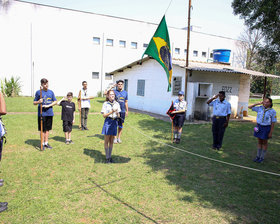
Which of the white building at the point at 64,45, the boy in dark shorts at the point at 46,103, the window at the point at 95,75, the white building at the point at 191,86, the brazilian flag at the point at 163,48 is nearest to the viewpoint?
the brazilian flag at the point at 163,48

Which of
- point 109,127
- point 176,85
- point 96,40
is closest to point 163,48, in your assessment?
point 109,127

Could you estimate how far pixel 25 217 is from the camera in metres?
3.55

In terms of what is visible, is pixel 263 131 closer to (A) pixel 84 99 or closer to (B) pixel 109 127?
(B) pixel 109 127

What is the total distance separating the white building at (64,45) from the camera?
78.2 ft

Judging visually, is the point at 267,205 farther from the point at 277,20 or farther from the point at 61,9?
the point at 61,9

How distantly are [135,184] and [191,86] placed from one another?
29.1ft

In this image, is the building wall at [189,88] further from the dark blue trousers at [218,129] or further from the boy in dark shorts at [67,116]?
the boy in dark shorts at [67,116]

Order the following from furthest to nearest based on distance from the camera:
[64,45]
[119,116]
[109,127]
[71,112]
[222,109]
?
[64,45] < [71,112] < [222,109] < [119,116] < [109,127]

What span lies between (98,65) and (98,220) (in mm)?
25010

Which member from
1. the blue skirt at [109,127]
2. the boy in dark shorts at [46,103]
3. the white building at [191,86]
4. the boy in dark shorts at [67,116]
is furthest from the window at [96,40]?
the blue skirt at [109,127]

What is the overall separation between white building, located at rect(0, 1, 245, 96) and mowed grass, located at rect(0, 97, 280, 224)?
1859 cm

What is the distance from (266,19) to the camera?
9625 millimetres

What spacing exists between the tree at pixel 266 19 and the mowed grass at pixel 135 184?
4.97 m

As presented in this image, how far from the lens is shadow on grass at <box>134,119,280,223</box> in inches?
159
